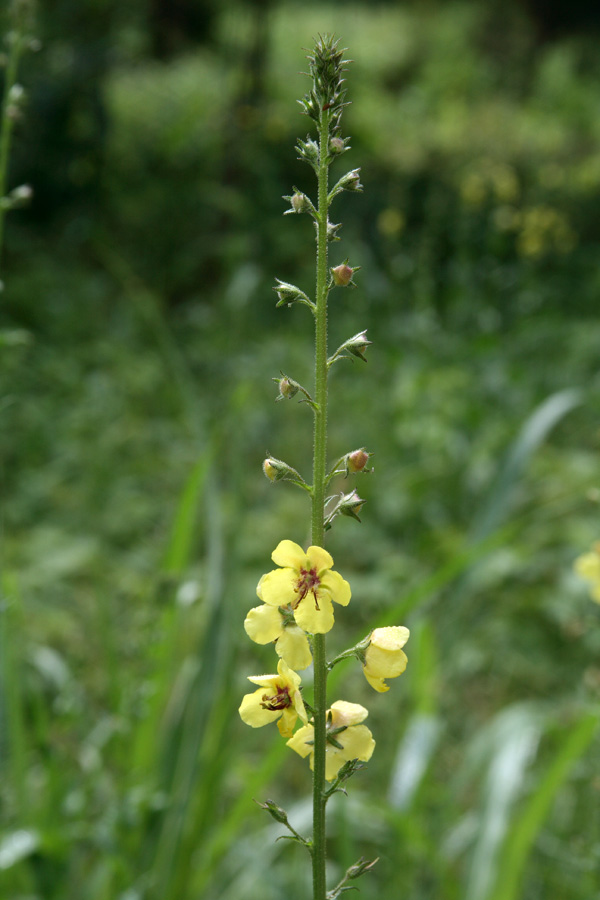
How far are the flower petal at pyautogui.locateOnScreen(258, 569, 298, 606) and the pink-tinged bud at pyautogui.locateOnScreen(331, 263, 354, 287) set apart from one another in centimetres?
31

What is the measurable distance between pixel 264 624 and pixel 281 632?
0.07 ft

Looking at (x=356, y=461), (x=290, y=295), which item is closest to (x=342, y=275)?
(x=290, y=295)

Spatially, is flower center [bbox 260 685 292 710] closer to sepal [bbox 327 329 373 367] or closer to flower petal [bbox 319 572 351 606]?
flower petal [bbox 319 572 351 606]

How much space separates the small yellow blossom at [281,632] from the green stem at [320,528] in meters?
0.02

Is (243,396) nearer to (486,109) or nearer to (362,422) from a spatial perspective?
(362,422)

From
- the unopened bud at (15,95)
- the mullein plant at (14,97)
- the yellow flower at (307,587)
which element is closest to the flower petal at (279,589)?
the yellow flower at (307,587)

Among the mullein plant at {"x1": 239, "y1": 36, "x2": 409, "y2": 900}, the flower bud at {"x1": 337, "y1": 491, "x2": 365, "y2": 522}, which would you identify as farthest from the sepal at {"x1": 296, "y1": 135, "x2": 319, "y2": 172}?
the flower bud at {"x1": 337, "y1": 491, "x2": 365, "y2": 522}

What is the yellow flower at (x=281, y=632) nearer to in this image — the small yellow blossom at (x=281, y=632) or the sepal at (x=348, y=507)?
the small yellow blossom at (x=281, y=632)

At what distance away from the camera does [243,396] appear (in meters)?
2.62

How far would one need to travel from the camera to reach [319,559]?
840 mm

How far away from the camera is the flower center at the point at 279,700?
2.94 ft

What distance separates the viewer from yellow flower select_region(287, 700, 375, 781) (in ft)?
2.96

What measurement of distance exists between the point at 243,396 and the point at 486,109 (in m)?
11.8

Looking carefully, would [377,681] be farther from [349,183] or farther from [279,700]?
[349,183]
